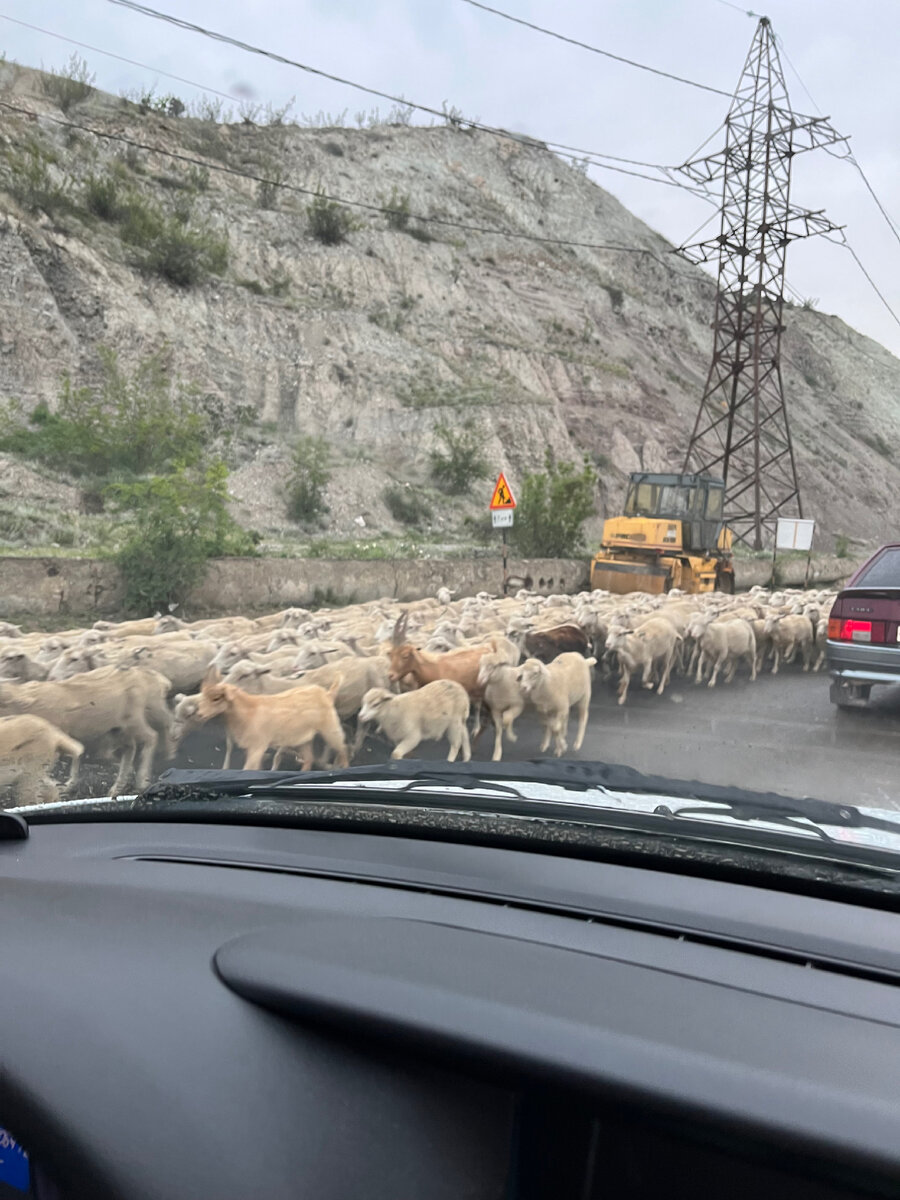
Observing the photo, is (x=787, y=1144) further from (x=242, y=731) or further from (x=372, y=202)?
(x=372, y=202)

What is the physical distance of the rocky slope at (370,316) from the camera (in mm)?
30719

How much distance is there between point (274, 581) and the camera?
15.8m

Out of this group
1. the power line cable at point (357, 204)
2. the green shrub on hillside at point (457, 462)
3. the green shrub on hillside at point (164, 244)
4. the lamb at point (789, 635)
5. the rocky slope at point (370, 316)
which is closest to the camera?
the lamb at point (789, 635)

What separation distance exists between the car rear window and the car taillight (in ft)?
1.16

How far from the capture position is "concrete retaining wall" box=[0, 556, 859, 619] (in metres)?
13.0

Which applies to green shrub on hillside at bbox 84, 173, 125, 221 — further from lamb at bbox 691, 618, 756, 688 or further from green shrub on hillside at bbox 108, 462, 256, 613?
lamb at bbox 691, 618, 756, 688

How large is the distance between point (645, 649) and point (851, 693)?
234 centimetres

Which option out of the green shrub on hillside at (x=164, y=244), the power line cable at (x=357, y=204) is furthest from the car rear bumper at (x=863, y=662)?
the power line cable at (x=357, y=204)

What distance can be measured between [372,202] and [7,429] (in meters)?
26.4

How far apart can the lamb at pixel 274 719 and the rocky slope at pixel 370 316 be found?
15.1m

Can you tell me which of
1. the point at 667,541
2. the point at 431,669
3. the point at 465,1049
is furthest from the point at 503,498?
the point at 465,1049

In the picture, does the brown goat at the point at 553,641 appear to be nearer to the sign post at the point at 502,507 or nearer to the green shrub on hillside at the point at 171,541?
the sign post at the point at 502,507

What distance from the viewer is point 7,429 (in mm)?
26000

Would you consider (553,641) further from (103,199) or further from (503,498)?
(103,199)
